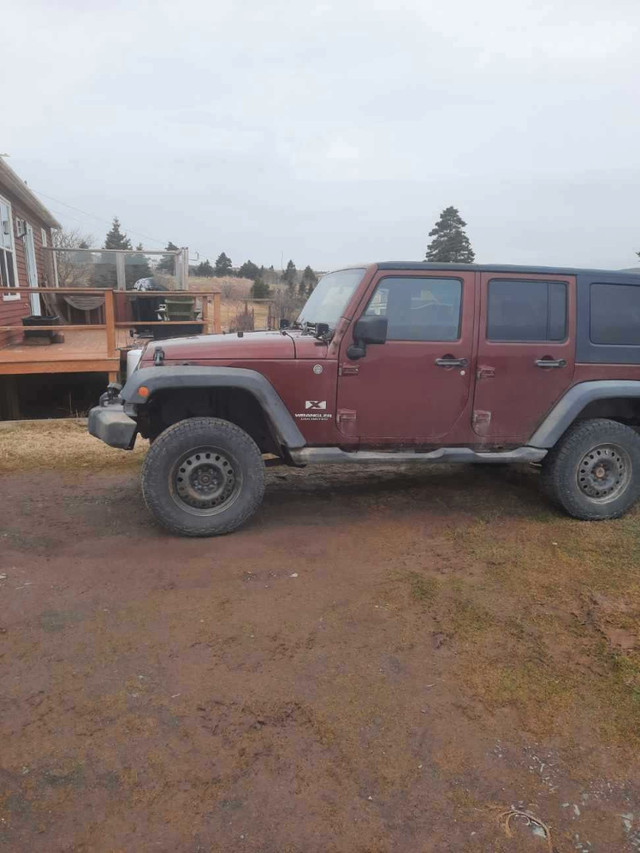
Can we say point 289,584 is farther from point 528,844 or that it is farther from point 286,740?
point 528,844

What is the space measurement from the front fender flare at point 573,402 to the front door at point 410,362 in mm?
612

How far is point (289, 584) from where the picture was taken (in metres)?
3.51

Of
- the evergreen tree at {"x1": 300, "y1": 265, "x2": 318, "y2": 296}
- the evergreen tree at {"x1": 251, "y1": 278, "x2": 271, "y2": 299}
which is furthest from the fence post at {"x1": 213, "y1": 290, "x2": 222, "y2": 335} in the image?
the evergreen tree at {"x1": 300, "y1": 265, "x2": 318, "y2": 296}

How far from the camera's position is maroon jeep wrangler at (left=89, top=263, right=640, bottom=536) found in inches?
162

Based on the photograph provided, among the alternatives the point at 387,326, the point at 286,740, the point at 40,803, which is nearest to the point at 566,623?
the point at 286,740

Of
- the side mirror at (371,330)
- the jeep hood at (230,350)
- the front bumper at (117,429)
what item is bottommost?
the front bumper at (117,429)

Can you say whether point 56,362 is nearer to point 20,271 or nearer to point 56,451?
point 56,451

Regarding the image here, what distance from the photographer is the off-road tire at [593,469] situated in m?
4.53

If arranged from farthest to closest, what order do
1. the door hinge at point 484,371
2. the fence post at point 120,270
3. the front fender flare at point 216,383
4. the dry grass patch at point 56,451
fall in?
the fence post at point 120,270 → the dry grass patch at point 56,451 → the door hinge at point 484,371 → the front fender flare at point 216,383

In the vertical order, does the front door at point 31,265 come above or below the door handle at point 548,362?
above

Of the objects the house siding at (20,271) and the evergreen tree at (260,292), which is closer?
the house siding at (20,271)

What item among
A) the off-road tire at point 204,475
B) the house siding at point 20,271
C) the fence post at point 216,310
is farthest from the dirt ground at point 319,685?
the house siding at point 20,271

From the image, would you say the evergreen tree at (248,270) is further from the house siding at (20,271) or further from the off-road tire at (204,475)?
the off-road tire at (204,475)

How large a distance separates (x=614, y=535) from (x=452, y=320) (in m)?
1.91
